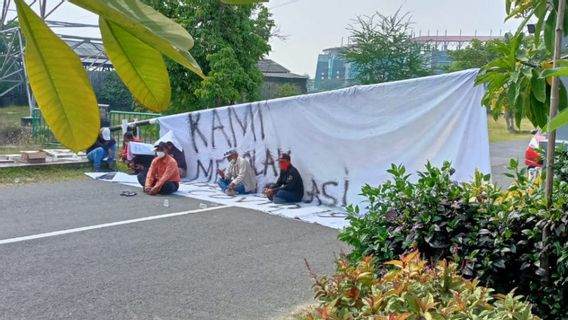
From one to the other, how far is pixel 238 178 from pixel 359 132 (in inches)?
103

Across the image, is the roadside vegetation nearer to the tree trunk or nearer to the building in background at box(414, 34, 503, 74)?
the tree trunk

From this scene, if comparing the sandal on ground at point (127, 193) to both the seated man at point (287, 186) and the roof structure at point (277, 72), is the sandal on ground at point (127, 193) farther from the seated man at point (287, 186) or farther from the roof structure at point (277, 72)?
the roof structure at point (277, 72)

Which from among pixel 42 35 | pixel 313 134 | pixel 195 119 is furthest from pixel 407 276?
pixel 195 119

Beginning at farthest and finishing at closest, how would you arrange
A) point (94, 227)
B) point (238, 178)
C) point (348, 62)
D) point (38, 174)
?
point (348, 62) < point (38, 174) < point (238, 178) < point (94, 227)

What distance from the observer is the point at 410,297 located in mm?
1789

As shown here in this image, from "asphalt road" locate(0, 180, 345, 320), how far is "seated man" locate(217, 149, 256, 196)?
1.30 metres

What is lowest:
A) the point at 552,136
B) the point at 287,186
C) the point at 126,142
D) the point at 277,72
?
the point at 287,186

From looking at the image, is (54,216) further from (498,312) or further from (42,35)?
(42,35)

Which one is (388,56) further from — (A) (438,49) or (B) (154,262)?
(B) (154,262)

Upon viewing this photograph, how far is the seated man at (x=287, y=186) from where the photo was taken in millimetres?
8109

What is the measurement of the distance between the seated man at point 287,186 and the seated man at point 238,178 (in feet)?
2.73

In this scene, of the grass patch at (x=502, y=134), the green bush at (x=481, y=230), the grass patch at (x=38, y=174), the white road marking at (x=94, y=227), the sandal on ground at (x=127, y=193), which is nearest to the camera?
the green bush at (x=481, y=230)

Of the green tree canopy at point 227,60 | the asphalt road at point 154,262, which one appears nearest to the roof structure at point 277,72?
the green tree canopy at point 227,60

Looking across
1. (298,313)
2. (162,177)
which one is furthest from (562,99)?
(162,177)
